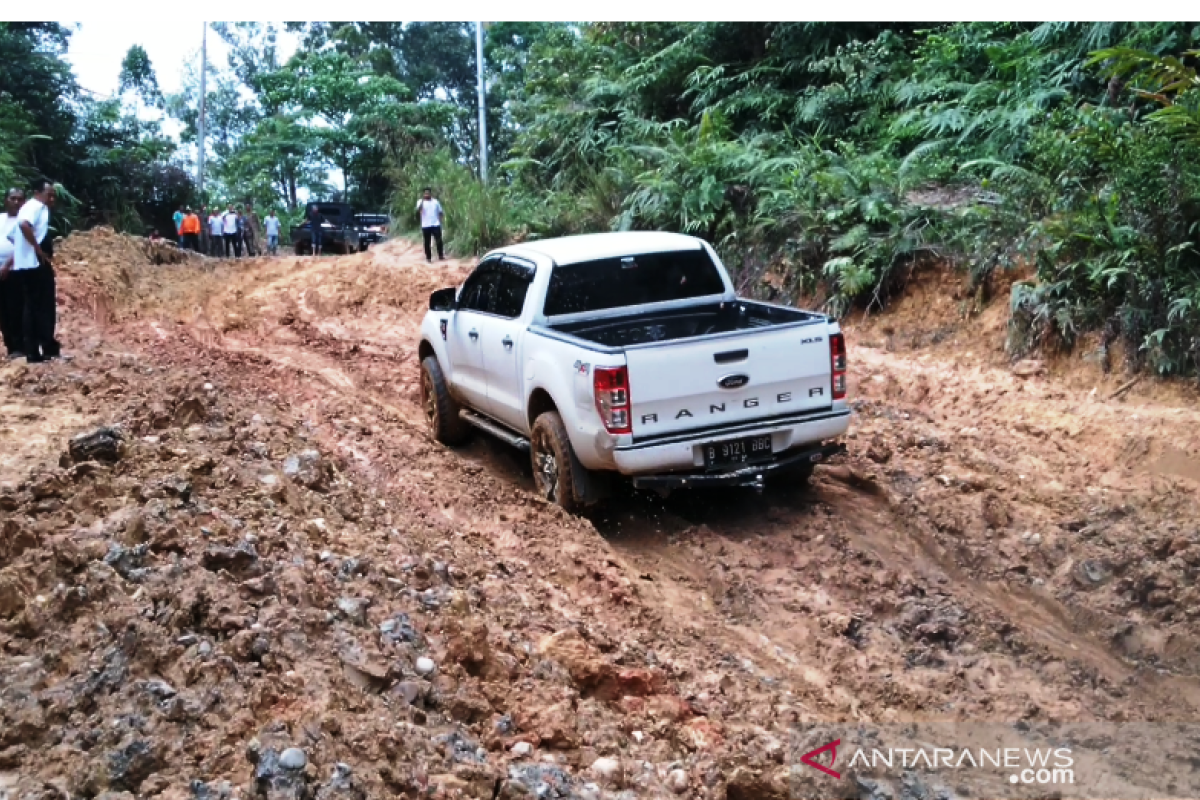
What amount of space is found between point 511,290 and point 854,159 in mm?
7658

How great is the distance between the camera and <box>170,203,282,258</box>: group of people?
32656 mm

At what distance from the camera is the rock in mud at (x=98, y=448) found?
718cm

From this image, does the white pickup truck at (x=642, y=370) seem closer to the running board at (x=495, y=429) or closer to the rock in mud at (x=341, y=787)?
the running board at (x=495, y=429)

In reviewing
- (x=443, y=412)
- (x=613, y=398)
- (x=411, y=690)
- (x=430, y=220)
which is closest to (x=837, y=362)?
(x=613, y=398)

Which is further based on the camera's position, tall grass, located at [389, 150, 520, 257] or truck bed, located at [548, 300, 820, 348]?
tall grass, located at [389, 150, 520, 257]

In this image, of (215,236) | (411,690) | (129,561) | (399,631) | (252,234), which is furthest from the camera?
(252,234)

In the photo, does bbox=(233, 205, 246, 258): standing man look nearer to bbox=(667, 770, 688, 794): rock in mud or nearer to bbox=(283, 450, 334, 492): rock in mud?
bbox=(283, 450, 334, 492): rock in mud

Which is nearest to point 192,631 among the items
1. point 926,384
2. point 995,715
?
point 995,715

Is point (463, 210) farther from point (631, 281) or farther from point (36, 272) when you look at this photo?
point (631, 281)

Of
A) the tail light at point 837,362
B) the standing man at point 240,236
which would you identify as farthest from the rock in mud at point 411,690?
the standing man at point 240,236

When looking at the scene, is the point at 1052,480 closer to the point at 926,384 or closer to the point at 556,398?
the point at 926,384

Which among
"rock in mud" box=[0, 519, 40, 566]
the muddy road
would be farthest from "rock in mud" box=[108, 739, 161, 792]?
"rock in mud" box=[0, 519, 40, 566]

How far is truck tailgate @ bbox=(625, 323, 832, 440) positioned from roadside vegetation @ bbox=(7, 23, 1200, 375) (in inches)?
160

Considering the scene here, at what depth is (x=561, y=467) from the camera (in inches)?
304
